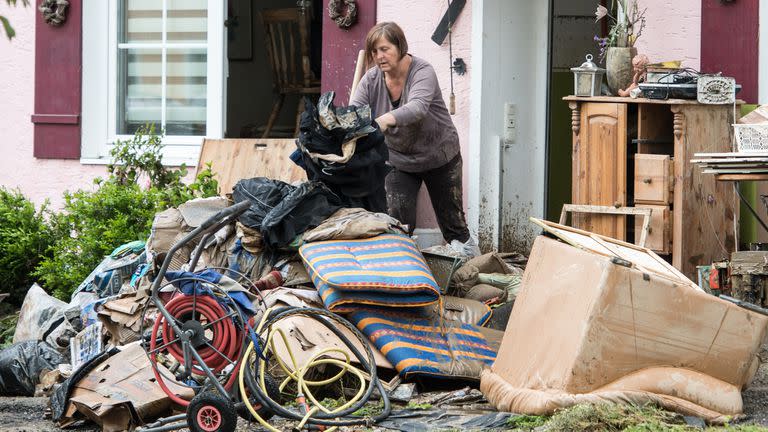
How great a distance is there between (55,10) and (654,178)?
5305 mm

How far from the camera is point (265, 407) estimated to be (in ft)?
17.5

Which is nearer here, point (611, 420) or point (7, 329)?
point (611, 420)

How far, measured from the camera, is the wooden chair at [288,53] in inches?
437

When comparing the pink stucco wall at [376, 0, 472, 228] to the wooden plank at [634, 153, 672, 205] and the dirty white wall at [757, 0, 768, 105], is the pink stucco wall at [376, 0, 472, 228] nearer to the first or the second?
the wooden plank at [634, 153, 672, 205]

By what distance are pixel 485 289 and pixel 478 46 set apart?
2018 mm

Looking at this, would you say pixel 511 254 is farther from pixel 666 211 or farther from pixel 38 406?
pixel 38 406

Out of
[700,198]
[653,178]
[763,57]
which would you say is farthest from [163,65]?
[763,57]

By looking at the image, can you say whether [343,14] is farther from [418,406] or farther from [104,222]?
[418,406]

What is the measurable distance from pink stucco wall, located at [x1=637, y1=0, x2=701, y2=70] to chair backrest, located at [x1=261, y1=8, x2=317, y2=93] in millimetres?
3860

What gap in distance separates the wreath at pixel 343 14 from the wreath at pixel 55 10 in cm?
240

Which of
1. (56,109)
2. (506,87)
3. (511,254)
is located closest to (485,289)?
(511,254)

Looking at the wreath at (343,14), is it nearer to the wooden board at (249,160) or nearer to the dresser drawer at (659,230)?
the wooden board at (249,160)

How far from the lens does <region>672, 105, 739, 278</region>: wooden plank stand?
7316mm

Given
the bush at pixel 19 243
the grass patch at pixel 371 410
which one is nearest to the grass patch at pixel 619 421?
the grass patch at pixel 371 410
